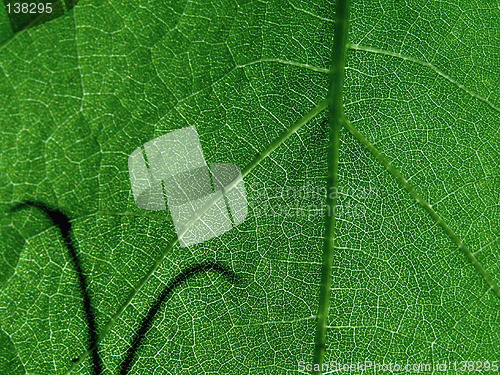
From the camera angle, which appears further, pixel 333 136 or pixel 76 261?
pixel 333 136

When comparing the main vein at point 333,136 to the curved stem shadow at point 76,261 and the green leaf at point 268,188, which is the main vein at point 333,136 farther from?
the curved stem shadow at point 76,261

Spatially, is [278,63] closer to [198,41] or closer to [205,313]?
[198,41]

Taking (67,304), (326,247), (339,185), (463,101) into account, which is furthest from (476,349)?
(67,304)

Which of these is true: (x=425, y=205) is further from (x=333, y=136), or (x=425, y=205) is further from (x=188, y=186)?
(x=188, y=186)

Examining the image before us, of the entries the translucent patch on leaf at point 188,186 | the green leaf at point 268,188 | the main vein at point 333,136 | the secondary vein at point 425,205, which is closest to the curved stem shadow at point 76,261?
the green leaf at point 268,188

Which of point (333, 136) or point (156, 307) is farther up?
point (333, 136)

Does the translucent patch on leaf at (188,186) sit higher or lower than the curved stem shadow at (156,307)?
higher

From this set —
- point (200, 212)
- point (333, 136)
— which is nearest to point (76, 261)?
point (200, 212)

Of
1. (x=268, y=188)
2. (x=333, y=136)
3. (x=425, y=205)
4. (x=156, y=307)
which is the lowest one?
(x=156, y=307)
